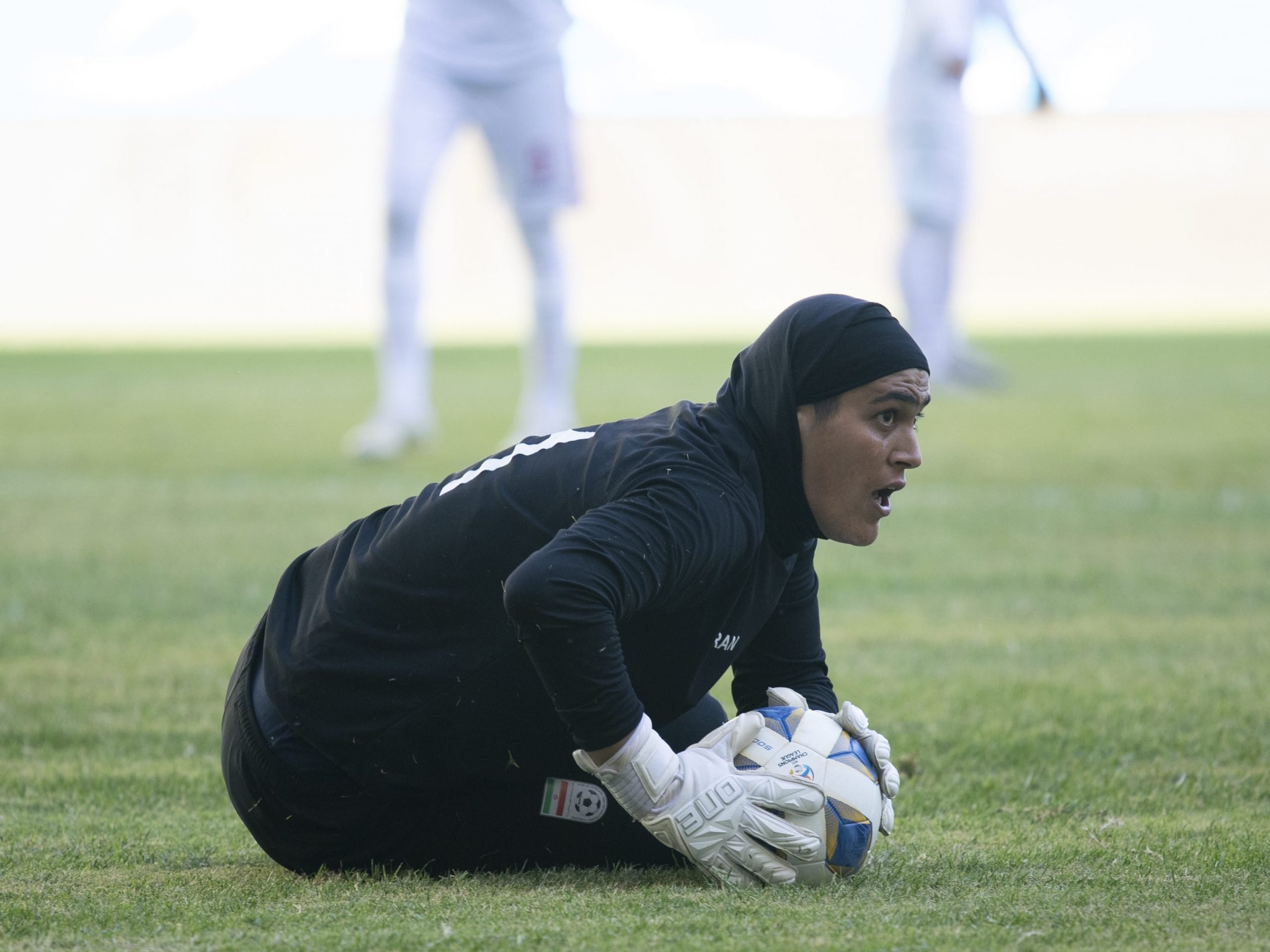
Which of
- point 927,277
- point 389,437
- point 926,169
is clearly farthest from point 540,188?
point 927,277

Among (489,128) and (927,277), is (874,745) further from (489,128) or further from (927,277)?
(927,277)

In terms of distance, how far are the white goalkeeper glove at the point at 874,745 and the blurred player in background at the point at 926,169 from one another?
897 centimetres

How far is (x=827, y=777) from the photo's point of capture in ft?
9.23

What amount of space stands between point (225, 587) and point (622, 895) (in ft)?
14.3

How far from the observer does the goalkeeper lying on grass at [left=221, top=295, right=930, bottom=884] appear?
249 cm

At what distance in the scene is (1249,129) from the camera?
44.1 m

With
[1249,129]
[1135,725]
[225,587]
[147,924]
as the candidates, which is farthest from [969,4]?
[1249,129]

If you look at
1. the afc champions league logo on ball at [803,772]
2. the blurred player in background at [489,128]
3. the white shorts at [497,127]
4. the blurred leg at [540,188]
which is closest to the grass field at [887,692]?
the afc champions league logo on ball at [803,772]

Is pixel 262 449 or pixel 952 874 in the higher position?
pixel 952 874

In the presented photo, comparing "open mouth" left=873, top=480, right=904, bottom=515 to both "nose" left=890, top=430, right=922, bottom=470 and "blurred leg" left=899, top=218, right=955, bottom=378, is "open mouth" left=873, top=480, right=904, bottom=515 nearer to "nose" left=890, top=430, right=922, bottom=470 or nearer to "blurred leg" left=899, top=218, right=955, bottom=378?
"nose" left=890, top=430, right=922, bottom=470

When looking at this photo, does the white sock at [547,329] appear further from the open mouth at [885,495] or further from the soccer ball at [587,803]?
the open mouth at [885,495]

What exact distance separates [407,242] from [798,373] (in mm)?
7036

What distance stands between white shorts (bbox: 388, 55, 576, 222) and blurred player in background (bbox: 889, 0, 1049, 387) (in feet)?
11.1

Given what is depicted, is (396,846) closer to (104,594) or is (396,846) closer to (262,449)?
(104,594)
